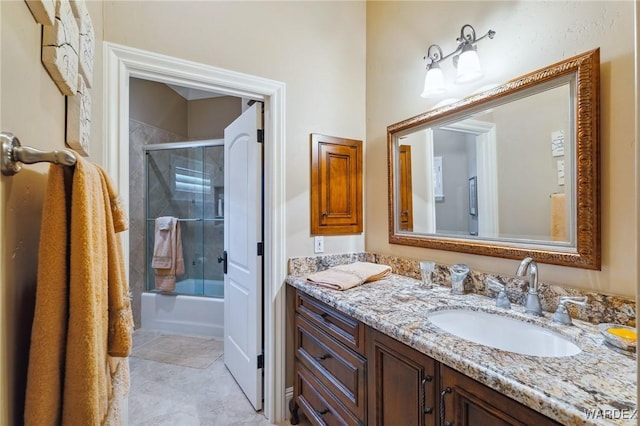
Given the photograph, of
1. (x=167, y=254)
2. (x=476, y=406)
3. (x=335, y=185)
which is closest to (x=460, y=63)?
(x=335, y=185)

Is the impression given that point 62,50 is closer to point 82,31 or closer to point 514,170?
point 82,31

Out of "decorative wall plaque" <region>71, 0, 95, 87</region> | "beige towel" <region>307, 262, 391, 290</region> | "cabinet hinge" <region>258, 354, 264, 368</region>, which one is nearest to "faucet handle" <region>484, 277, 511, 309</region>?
"beige towel" <region>307, 262, 391, 290</region>

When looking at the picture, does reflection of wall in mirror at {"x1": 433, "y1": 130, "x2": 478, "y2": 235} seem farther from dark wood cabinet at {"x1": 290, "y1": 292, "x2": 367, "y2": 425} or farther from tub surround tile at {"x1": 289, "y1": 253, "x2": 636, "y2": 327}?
dark wood cabinet at {"x1": 290, "y1": 292, "x2": 367, "y2": 425}

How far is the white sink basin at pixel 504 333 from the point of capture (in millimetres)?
1015

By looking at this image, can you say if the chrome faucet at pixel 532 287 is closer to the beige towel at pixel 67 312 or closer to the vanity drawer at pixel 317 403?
the vanity drawer at pixel 317 403

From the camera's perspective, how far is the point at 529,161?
128 cm

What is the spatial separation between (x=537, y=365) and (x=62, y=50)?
53.6 inches

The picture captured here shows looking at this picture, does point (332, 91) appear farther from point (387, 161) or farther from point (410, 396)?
point (410, 396)

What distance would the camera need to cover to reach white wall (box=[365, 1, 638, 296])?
1.01 m

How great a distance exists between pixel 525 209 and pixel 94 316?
1512 millimetres

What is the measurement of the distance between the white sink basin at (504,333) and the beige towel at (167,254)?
297cm

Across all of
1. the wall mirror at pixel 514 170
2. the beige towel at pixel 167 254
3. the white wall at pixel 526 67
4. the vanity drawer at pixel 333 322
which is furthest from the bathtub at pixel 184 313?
the wall mirror at pixel 514 170

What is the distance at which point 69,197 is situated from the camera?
0.55m

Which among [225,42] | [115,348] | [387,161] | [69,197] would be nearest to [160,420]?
[115,348]
